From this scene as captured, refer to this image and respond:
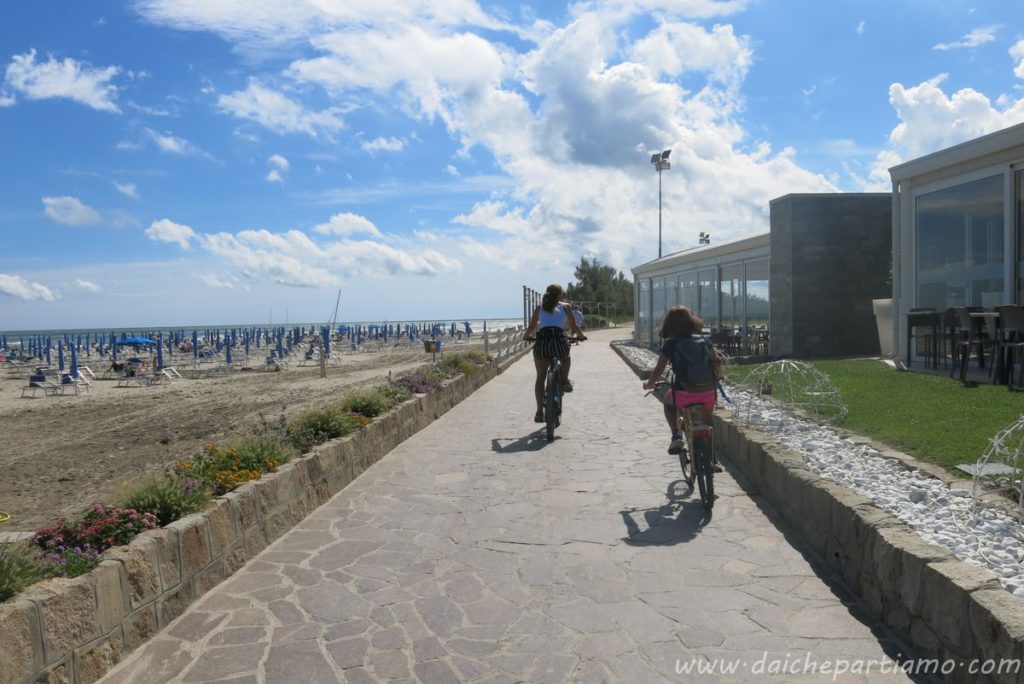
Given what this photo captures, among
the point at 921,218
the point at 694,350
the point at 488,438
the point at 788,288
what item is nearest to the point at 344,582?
the point at 694,350

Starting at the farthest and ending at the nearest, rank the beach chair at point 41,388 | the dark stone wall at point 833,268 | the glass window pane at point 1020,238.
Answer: the beach chair at point 41,388 → the dark stone wall at point 833,268 → the glass window pane at point 1020,238

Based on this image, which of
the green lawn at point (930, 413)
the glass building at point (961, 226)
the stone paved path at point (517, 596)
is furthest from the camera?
the glass building at point (961, 226)

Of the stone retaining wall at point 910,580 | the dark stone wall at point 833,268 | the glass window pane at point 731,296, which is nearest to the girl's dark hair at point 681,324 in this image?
the stone retaining wall at point 910,580

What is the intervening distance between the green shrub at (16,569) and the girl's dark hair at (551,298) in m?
5.86

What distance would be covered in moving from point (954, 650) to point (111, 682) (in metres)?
3.20

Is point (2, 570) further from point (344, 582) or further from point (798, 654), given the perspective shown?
point (798, 654)

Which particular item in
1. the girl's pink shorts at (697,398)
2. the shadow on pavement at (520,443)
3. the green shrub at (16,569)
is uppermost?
the girl's pink shorts at (697,398)

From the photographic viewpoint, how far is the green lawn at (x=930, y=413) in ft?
18.6

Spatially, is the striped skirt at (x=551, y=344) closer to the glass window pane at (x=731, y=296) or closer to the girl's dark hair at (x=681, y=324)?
the girl's dark hair at (x=681, y=324)

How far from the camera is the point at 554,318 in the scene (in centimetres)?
854

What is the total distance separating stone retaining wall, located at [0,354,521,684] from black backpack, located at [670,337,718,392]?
2719mm

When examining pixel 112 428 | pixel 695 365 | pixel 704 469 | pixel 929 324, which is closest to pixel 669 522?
pixel 704 469

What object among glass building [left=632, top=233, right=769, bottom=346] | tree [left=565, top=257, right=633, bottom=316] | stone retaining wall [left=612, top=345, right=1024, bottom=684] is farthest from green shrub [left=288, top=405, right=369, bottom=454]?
tree [left=565, top=257, right=633, bottom=316]

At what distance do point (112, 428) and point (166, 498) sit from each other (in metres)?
11.8
